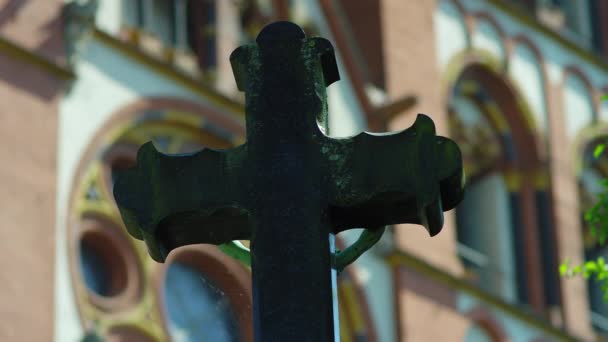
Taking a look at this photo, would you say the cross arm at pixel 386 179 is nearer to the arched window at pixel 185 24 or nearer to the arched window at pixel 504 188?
the arched window at pixel 185 24

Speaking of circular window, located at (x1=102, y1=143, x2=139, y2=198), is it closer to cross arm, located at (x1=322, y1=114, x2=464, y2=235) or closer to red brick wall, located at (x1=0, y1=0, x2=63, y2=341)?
red brick wall, located at (x1=0, y1=0, x2=63, y2=341)

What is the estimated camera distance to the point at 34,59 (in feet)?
53.7

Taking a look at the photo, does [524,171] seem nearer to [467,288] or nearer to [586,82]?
[586,82]

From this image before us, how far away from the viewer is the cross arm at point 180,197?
5.08 meters

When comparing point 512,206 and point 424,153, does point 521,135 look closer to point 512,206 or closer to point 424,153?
point 512,206

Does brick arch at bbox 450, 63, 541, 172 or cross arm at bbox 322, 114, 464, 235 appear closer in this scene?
cross arm at bbox 322, 114, 464, 235

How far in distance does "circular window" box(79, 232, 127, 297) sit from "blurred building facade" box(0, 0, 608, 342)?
0.02 metres

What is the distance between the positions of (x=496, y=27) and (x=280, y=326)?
20.2m

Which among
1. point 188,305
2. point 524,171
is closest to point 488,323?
point 524,171

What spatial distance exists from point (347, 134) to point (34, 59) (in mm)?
4545

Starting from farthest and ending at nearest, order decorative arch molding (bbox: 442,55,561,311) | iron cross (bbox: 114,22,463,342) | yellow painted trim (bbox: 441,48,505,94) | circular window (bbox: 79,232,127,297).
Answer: decorative arch molding (bbox: 442,55,561,311)
yellow painted trim (bbox: 441,48,505,94)
circular window (bbox: 79,232,127,297)
iron cross (bbox: 114,22,463,342)

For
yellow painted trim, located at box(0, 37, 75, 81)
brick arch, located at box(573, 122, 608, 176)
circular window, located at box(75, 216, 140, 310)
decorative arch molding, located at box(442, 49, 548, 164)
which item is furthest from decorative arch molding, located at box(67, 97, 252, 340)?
brick arch, located at box(573, 122, 608, 176)

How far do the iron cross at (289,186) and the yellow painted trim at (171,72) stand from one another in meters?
12.2

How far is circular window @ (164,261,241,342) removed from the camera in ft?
57.2
